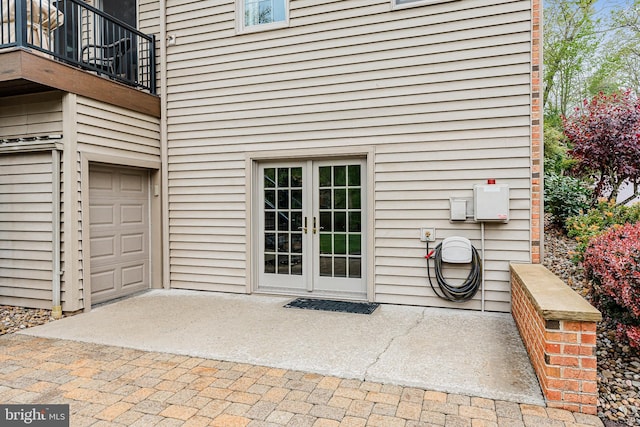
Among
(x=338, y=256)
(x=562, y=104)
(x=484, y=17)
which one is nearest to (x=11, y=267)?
(x=338, y=256)

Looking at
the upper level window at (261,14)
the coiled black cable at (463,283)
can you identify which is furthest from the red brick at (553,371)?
the upper level window at (261,14)

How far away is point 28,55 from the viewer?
13.1ft

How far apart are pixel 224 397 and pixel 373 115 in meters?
3.48

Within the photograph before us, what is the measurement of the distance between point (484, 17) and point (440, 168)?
5.54ft

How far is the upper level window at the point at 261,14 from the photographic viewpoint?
5340 mm

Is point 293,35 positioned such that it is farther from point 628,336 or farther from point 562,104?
point 562,104

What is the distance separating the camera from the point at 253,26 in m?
5.44

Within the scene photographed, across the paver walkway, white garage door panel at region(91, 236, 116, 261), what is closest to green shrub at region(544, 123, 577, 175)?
the paver walkway

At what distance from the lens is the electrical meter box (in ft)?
14.1

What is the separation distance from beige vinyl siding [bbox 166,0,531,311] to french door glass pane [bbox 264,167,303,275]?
12.3 inches

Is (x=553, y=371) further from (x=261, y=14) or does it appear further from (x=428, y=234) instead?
(x=261, y=14)

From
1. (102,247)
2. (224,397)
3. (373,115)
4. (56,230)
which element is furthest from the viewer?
(102,247)

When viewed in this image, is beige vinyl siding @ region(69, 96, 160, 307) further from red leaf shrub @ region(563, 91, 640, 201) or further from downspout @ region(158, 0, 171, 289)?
red leaf shrub @ region(563, 91, 640, 201)

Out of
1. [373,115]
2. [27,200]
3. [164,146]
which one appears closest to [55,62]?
[27,200]
